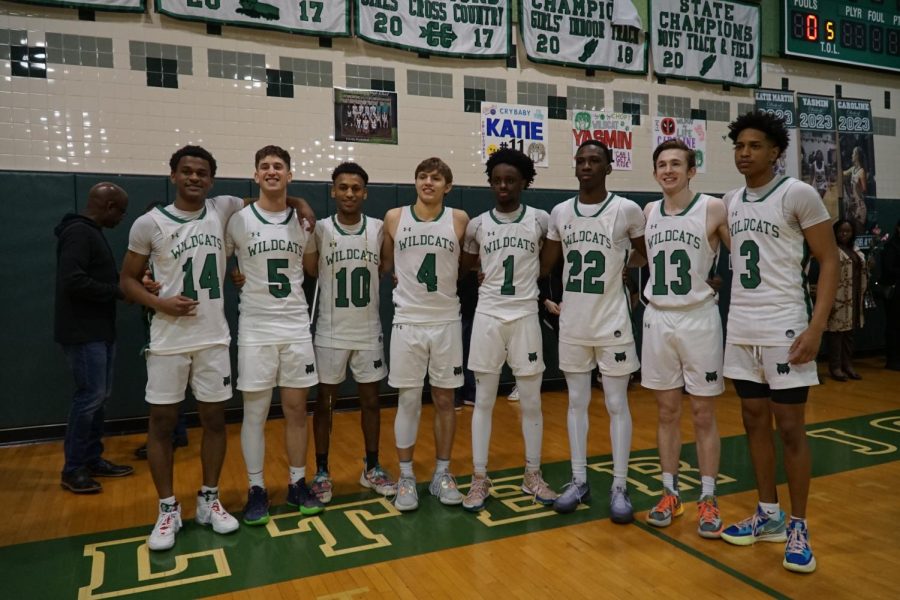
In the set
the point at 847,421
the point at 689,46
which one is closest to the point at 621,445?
the point at 847,421

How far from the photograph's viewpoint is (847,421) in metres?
5.44

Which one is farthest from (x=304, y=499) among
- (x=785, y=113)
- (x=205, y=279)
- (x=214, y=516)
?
(x=785, y=113)

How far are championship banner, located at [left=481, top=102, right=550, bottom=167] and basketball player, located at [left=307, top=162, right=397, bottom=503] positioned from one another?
125 inches

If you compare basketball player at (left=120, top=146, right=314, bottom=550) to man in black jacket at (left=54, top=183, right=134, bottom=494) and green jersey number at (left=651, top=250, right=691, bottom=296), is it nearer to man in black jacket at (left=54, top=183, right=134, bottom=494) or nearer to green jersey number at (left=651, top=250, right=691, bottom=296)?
man in black jacket at (left=54, top=183, right=134, bottom=494)

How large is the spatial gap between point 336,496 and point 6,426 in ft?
9.92

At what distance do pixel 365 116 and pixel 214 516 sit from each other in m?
4.07

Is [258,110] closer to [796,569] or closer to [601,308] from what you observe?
A: [601,308]

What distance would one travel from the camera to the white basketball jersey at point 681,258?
10.6 feet

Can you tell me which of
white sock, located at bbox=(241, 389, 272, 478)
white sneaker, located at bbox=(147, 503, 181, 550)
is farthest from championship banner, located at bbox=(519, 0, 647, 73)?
white sneaker, located at bbox=(147, 503, 181, 550)

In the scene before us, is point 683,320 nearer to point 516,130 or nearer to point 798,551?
point 798,551

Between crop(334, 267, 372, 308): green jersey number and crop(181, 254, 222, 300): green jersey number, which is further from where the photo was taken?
crop(334, 267, 372, 308): green jersey number

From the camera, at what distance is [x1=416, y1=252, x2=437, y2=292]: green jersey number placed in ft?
11.7

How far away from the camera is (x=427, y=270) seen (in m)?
3.58

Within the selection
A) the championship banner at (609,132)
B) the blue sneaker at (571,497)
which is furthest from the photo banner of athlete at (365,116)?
the blue sneaker at (571,497)
